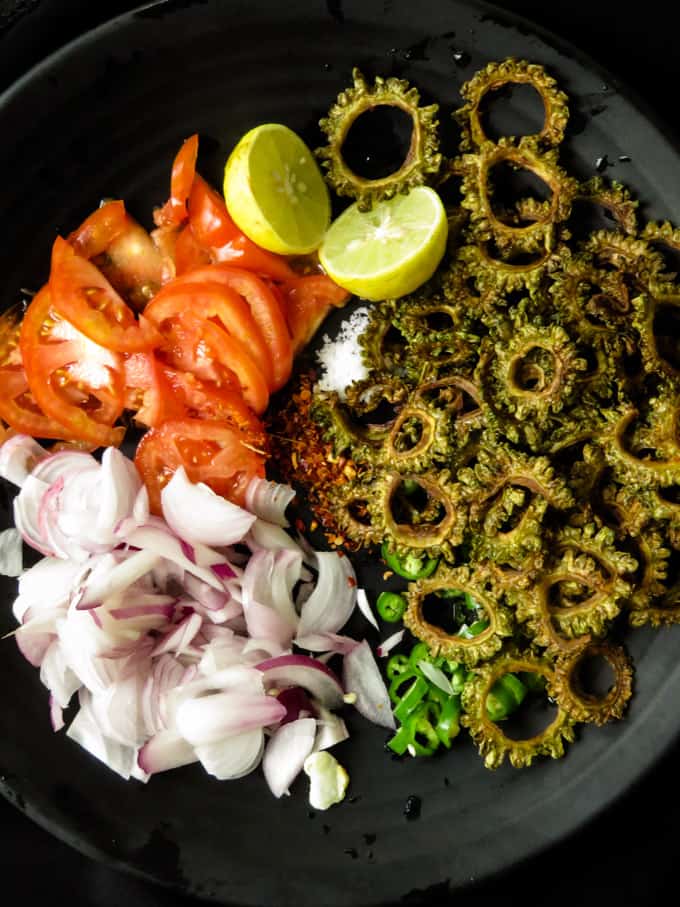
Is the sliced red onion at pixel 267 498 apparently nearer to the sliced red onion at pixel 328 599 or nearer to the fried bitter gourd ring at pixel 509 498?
the sliced red onion at pixel 328 599

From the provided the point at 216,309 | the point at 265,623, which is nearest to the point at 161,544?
the point at 265,623

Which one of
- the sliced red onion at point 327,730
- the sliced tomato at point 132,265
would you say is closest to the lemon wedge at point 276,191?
the sliced tomato at point 132,265

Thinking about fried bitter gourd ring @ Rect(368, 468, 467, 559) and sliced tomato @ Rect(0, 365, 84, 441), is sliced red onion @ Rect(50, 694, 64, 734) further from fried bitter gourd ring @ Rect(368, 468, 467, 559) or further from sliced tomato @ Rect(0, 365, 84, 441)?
fried bitter gourd ring @ Rect(368, 468, 467, 559)

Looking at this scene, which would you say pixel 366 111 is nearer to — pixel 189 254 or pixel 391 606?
pixel 189 254

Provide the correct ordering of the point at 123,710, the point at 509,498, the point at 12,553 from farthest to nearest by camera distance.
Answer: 1. the point at 12,553
2. the point at 123,710
3. the point at 509,498

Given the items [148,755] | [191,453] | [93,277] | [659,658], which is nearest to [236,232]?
[93,277]

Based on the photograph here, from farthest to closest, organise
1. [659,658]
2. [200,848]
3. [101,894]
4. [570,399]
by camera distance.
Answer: [101,894] < [200,848] < [659,658] < [570,399]

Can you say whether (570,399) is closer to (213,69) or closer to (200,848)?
(213,69)
